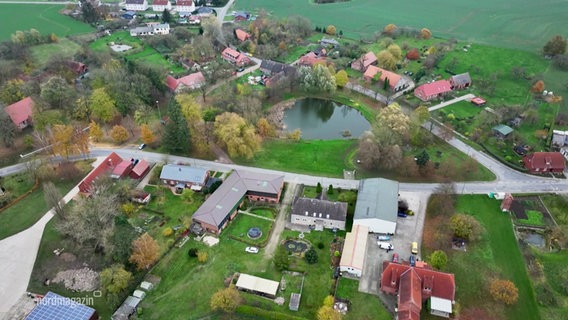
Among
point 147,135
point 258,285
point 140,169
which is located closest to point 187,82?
point 147,135

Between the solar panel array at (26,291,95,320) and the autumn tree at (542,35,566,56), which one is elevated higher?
the autumn tree at (542,35,566,56)

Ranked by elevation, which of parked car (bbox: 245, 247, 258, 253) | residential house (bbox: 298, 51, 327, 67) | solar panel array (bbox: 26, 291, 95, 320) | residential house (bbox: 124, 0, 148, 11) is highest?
residential house (bbox: 124, 0, 148, 11)

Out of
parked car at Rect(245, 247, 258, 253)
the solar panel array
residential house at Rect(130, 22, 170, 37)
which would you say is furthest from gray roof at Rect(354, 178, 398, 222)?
residential house at Rect(130, 22, 170, 37)

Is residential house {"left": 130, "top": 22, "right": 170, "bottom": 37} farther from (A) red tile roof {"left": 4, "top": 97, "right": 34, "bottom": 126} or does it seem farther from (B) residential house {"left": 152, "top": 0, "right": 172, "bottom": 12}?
(A) red tile roof {"left": 4, "top": 97, "right": 34, "bottom": 126}

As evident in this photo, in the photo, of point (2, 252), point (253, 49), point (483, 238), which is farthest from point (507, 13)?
point (2, 252)

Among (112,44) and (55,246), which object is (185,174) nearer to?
(55,246)

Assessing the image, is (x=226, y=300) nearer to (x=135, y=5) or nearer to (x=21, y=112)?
(x=21, y=112)
